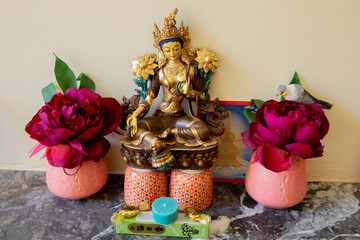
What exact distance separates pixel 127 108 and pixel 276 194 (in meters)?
0.50

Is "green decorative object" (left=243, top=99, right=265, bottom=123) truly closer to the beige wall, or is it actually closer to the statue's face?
the beige wall

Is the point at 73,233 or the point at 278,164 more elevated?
the point at 278,164

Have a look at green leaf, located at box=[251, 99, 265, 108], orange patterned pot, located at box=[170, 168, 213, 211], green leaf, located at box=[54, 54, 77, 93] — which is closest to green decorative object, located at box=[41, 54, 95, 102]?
green leaf, located at box=[54, 54, 77, 93]

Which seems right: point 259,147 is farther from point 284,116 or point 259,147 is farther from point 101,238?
point 101,238

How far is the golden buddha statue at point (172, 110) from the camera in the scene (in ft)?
2.47

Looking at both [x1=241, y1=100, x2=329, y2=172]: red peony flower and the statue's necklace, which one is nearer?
[x1=241, y1=100, x2=329, y2=172]: red peony flower

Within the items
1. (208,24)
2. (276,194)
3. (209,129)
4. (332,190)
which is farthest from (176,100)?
(332,190)

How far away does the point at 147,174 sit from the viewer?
0.78 m

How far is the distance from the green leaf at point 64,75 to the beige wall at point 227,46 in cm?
3

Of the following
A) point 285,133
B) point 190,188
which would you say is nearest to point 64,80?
point 190,188

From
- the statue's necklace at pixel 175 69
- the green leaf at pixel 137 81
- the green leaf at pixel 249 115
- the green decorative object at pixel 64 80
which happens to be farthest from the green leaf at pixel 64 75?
the green leaf at pixel 249 115

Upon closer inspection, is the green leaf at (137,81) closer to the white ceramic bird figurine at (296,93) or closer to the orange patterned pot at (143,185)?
the orange patterned pot at (143,185)

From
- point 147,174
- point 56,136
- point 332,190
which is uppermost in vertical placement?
point 56,136

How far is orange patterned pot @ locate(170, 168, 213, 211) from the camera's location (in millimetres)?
775
